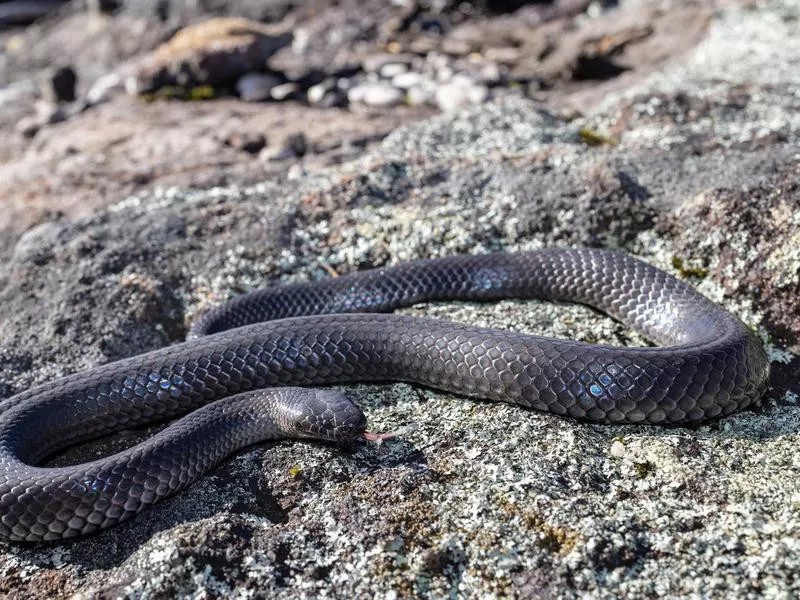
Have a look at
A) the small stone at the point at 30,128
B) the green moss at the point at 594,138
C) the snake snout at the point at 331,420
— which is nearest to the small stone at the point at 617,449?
the snake snout at the point at 331,420

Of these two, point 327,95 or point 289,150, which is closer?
point 289,150

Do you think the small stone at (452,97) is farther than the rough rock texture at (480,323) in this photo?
Yes

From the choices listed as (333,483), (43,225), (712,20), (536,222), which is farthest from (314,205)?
(712,20)

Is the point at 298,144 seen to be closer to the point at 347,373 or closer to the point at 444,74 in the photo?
the point at 444,74

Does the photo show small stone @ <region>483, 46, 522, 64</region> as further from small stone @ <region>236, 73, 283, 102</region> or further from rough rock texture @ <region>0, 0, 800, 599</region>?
small stone @ <region>236, 73, 283, 102</region>

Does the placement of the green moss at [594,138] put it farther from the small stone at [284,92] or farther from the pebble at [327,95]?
the small stone at [284,92]

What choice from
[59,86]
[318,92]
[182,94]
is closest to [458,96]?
[318,92]

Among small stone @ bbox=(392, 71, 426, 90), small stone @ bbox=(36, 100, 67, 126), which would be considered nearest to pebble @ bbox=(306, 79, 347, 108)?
small stone @ bbox=(392, 71, 426, 90)

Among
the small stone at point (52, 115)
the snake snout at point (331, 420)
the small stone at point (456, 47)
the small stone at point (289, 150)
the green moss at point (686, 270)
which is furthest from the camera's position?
the small stone at point (456, 47)
